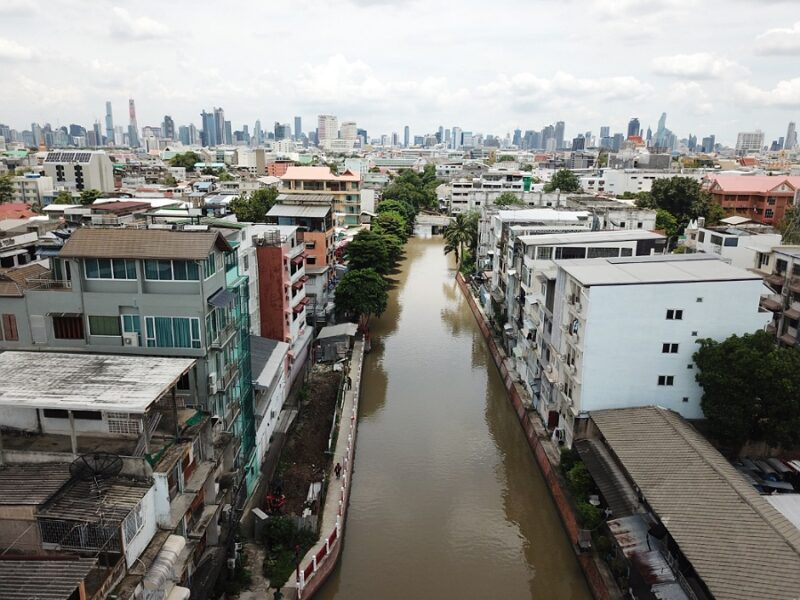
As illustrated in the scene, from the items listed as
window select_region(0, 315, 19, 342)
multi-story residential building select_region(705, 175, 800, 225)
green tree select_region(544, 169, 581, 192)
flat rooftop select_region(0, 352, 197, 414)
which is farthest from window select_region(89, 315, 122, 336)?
green tree select_region(544, 169, 581, 192)

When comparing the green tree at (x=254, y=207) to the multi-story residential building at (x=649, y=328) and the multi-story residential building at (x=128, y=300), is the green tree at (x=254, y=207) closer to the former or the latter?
the multi-story residential building at (x=649, y=328)

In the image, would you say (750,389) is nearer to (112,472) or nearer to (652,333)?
(652,333)

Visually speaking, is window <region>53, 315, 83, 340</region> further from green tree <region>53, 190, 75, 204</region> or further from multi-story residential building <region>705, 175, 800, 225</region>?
multi-story residential building <region>705, 175, 800, 225</region>

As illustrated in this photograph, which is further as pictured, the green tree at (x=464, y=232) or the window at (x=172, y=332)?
the green tree at (x=464, y=232)

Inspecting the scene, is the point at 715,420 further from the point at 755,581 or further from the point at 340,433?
the point at 340,433

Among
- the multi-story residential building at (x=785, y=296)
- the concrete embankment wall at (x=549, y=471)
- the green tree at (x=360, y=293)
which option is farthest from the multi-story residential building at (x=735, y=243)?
the green tree at (x=360, y=293)

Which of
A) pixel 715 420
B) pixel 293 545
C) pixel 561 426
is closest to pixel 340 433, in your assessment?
pixel 293 545

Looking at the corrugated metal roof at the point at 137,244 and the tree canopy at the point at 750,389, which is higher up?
the corrugated metal roof at the point at 137,244
